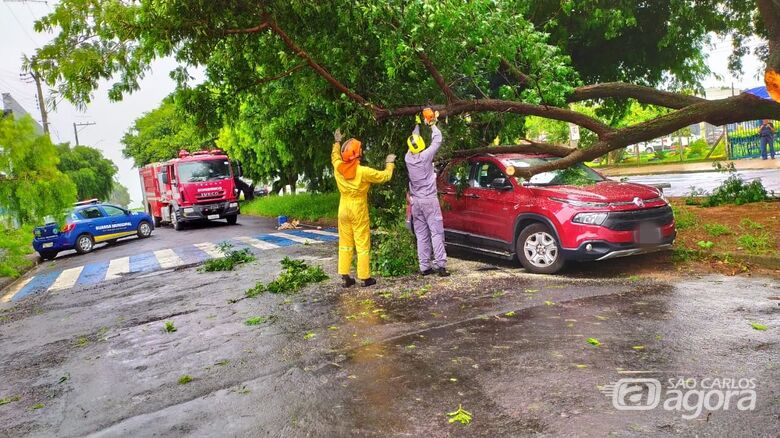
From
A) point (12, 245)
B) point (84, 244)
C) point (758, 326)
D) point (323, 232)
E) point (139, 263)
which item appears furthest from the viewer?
point (84, 244)

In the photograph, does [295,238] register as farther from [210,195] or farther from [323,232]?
[210,195]

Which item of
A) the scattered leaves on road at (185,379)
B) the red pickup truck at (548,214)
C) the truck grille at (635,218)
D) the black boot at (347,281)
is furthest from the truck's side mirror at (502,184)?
the scattered leaves on road at (185,379)

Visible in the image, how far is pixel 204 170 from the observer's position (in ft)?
77.6

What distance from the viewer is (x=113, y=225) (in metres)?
20.2

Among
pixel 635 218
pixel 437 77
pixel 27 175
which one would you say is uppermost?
pixel 437 77

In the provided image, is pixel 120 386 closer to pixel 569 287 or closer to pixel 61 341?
pixel 61 341

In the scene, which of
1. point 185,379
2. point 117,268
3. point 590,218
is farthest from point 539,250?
point 117,268

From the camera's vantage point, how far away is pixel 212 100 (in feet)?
32.3

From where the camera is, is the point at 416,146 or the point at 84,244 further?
the point at 84,244

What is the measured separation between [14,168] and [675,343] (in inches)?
401

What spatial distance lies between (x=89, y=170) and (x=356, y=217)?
49566mm

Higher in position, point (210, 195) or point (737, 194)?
point (210, 195)

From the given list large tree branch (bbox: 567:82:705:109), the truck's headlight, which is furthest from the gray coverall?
large tree branch (bbox: 567:82:705:109)

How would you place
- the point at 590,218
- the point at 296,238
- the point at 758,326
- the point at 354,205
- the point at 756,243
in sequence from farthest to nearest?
the point at 296,238 → the point at 354,205 → the point at 756,243 → the point at 590,218 → the point at 758,326
